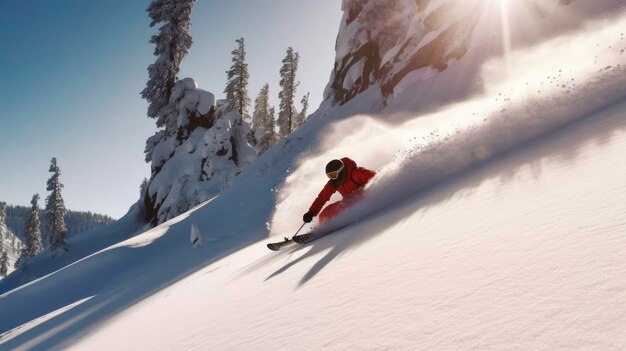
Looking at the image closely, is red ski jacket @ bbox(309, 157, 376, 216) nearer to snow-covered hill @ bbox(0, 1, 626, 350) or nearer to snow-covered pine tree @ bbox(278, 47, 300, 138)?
snow-covered hill @ bbox(0, 1, 626, 350)

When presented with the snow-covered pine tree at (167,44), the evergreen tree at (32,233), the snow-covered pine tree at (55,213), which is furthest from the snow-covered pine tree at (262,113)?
the evergreen tree at (32,233)

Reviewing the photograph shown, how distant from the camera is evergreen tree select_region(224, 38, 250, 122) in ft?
156

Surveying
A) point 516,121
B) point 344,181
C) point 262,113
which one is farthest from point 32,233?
point 516,121

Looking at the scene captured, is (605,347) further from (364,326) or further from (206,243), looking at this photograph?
(206,243)

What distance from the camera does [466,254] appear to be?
2412 mm

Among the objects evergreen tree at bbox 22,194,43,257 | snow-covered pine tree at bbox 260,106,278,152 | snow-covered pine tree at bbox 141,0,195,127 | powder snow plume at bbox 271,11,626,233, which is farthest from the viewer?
evergreen tree at bbox 22,194,43,257

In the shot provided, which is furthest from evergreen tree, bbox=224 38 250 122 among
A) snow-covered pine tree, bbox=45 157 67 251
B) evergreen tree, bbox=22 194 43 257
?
evergreen tree, bbox=22 194 43 257

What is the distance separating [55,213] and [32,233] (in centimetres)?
1537

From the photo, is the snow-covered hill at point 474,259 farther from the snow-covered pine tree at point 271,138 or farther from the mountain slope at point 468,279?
the snow-covered pine tree at point 271,138

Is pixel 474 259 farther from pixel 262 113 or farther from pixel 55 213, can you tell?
pixel 262 113

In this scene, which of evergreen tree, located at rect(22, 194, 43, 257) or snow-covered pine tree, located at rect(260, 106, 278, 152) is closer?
snow-covered pine tree, located at rect(260, 106, 278, 152)

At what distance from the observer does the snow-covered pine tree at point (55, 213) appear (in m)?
41.4

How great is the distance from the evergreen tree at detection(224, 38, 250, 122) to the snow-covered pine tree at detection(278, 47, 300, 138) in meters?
6.41

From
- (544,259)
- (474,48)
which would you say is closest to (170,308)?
(544,259)
